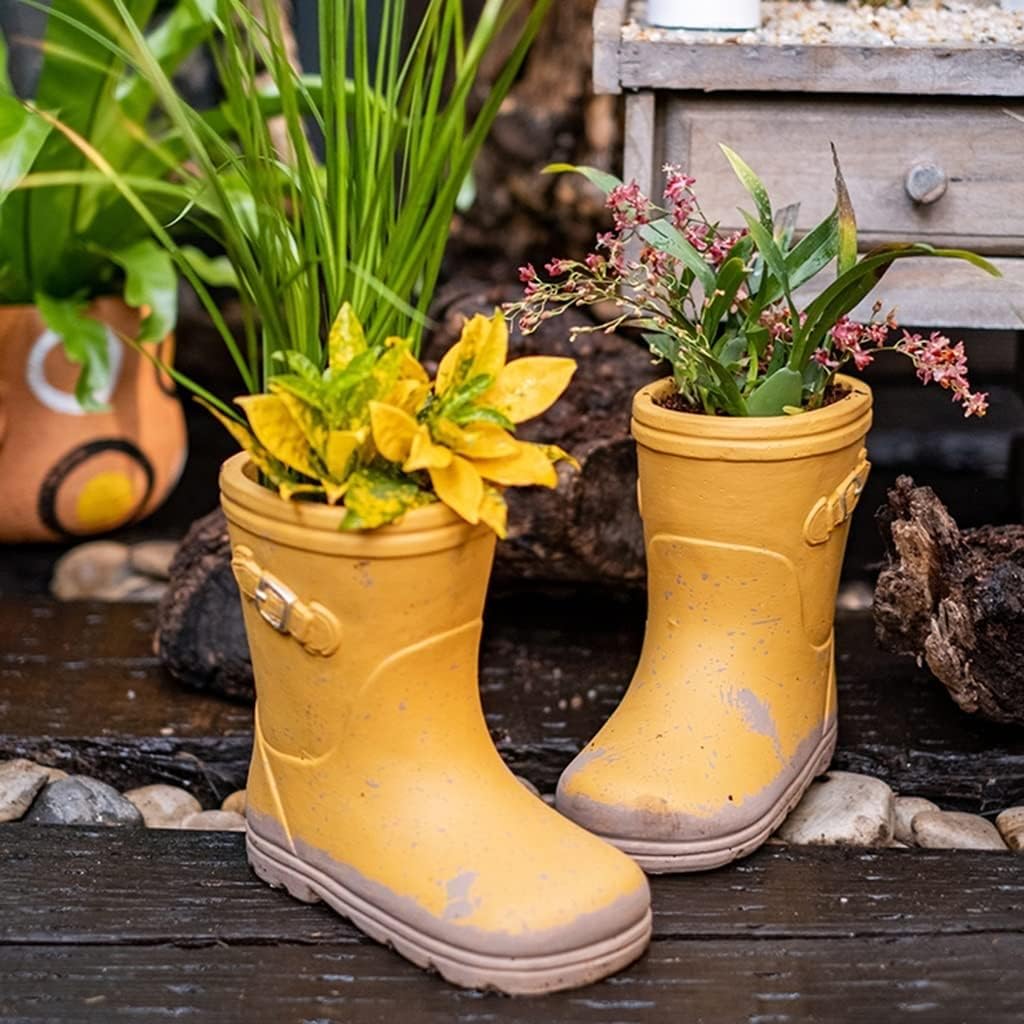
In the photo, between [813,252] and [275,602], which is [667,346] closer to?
[813,252]

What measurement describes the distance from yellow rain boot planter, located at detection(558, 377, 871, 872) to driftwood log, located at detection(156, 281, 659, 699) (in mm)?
364

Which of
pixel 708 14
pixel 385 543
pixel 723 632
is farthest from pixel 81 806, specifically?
pixel 708 14

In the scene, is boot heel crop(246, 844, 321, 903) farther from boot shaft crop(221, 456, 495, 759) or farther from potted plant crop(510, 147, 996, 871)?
potted plant crop(510, 147, 996, 871)

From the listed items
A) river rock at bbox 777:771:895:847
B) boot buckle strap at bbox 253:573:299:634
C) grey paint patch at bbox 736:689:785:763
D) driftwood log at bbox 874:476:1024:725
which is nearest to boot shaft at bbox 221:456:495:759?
boot buckle strap at bbox 253:573:299:634

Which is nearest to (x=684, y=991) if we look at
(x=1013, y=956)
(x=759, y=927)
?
(x=759, y=927)

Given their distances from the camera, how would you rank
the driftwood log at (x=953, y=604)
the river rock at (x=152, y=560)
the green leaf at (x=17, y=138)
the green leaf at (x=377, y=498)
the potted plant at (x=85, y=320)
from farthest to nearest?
1. the river rock at (x=152, y=560)
2. the potted plant at (x=85, y=320)
3. the green leaf at (x=17, y=138)
4. the driftwood log at (x=953, y=604)
5. the green leaf at (x=377, y=498)

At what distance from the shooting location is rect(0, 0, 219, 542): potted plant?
6.19 feet

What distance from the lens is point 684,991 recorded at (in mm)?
1130

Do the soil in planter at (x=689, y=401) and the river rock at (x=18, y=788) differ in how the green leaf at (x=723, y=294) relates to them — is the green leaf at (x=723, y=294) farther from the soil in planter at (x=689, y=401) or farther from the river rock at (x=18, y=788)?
the river rock at (x=18, y=788)

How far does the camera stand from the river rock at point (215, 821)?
1.46 meters

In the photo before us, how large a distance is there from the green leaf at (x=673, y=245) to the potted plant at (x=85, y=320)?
81 centimetres

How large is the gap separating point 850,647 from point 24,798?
950mm

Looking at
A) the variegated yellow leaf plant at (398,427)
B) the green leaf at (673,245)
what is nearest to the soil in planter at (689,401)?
the green leaf at (673,245)

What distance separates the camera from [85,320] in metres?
1.93
